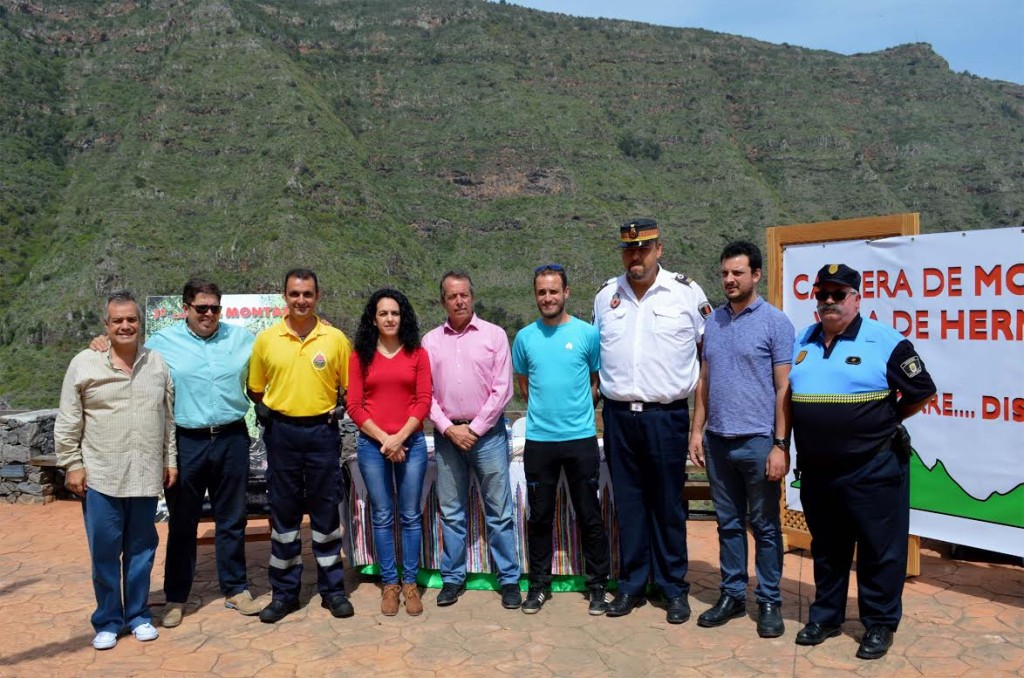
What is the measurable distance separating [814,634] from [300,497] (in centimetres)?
246

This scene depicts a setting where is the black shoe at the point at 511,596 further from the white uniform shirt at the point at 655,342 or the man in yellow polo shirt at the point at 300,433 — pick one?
the white uniform shirt at the point at 655,342

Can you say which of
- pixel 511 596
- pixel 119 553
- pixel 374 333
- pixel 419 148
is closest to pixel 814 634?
pixel 511 596

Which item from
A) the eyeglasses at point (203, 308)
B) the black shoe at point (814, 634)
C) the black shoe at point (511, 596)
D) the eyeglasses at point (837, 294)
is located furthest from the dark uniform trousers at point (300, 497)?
the eyeglasses at point (837, 294)

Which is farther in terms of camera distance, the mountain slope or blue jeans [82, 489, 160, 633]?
the mountain slope

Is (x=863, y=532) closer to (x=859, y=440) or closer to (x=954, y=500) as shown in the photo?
(x=859, y=440)

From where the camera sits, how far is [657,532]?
13.1 feet

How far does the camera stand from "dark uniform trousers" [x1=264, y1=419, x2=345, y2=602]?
4012mm

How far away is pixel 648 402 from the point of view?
12.6 ft

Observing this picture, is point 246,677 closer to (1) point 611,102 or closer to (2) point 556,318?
(2) point 556,318

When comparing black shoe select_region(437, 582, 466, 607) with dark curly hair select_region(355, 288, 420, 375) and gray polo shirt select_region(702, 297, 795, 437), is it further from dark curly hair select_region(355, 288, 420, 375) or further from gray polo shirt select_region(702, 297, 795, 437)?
gray polo shirt select_region(702, 297, 795, 437)

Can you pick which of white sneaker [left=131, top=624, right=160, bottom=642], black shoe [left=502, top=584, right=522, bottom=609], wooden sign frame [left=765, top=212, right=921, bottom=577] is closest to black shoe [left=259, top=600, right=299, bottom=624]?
white sneaker [left=131, top=624, right=160, bottom=642]

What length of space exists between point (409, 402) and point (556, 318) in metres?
0.83

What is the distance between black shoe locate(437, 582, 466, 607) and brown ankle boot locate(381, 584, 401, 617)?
0.71 ft

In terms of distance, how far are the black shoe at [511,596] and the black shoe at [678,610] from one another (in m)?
0.73
